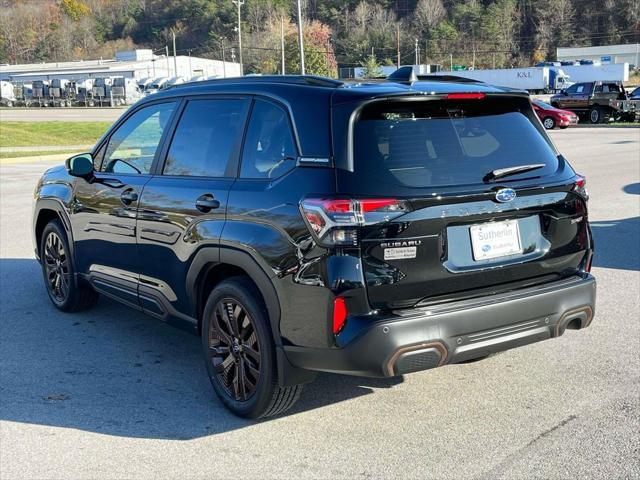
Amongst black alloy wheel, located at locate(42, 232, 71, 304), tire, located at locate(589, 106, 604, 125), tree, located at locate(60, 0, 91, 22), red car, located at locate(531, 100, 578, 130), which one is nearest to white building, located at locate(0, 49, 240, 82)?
tree, located at locate(60, 0, 91, 22)

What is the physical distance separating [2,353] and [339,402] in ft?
8.53

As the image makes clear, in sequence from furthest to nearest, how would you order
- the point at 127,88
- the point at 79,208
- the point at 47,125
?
1. the point at 127,88
2. the point at 47,125
3. the point at 79,208

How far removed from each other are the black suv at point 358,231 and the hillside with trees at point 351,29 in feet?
382

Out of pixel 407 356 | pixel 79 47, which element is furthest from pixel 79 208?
pixel 79 47

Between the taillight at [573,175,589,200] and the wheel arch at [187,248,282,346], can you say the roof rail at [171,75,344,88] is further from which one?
the taillight at [573,175,589,200]

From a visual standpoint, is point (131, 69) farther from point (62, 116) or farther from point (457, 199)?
point (457, 199)

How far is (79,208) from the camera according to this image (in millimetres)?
5812

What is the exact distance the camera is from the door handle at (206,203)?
422cm

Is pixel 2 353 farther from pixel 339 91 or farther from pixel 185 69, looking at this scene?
pixel 185 69

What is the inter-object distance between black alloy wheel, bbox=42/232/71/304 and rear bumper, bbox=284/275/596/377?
3.18 meters

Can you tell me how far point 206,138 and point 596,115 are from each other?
33696 mm

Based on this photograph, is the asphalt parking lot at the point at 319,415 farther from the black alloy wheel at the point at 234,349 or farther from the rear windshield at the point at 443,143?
the rear windshield at the point at 443,143

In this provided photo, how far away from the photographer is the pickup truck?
34344 millimetres

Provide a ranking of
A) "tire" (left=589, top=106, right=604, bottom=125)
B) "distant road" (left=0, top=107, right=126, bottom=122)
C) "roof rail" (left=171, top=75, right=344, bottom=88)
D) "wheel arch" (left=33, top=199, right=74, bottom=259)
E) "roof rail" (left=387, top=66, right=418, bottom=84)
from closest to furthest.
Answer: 1. "roof rail" (left=171, top=75, right=344, bottom=88)
2. "roof rail" (left=387, top=66, right=418, bottom=84)
3. "wheel arch" (left=33, top=199, right=74, bottom=259)
4. "tire" (left=589, top=106, right=604, bottom=125)
5. "distant road" (left=0, top=107, right=126, bottom=122)
